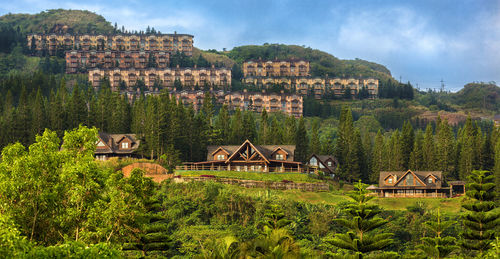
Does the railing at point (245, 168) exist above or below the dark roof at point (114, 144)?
below

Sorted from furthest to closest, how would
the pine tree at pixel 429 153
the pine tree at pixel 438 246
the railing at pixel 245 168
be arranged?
1. the pine tree at pixel 429 153
2. the railing at pixel 245 168
3. the pine tree at pixel 438 246

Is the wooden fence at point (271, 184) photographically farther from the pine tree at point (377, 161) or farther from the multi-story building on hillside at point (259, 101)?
the multi-story building on hillside at point (259, 101)

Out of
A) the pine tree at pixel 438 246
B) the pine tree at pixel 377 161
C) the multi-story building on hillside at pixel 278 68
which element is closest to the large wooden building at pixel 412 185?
the pine tree at pixel 377 161

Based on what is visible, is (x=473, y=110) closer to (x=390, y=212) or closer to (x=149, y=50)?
(x=149, y=50)

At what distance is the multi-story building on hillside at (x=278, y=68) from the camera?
635 ft

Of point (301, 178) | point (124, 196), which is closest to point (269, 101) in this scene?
point (301, 178)

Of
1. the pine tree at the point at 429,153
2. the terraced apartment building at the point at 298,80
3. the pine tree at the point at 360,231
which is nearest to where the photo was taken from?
the pine tree at the point at 360,231

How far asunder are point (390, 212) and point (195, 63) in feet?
456

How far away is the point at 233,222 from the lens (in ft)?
195

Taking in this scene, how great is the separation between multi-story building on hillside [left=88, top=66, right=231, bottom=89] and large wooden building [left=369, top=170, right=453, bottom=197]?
3730 inches

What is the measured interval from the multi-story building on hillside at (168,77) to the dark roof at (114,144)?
81434 millimetres

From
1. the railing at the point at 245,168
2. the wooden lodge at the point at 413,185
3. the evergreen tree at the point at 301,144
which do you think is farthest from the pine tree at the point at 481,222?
the evergreen tree at the point at 301,144

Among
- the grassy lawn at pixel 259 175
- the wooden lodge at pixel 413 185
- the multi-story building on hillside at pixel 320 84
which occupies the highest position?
the multi-story building on hillside at pixel 320 84

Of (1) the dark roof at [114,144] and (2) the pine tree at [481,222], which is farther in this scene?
(1) the dark roof at [114,144]
